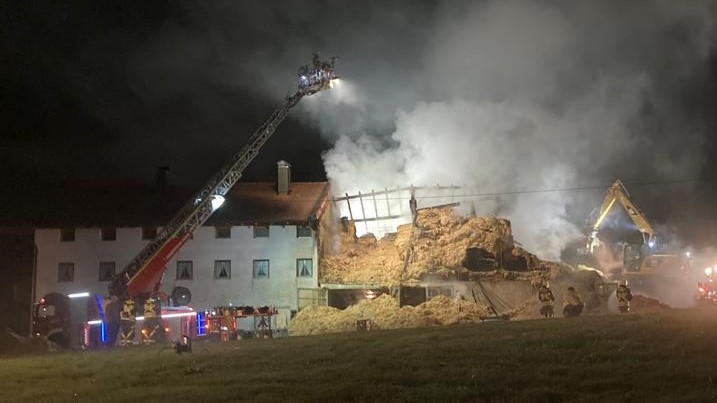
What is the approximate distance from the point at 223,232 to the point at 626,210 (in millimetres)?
29835

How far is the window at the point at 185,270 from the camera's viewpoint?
132 feet

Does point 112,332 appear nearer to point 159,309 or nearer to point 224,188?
point 159,309

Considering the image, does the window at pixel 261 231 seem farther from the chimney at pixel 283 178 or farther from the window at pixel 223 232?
the chimney at pixel 283 178

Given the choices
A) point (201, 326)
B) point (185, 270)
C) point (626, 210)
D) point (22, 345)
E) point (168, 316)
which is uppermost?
point (626, 210)

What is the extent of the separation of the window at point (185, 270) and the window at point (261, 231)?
14.2ft

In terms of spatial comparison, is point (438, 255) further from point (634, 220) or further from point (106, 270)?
point (634, 220)

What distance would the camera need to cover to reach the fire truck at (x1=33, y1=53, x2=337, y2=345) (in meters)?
28.8

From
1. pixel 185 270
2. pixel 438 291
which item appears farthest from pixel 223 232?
pixel 438 291

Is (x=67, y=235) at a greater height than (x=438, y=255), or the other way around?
(x=67, y=235)

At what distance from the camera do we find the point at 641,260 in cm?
4875

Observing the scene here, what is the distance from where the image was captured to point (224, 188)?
107 feet

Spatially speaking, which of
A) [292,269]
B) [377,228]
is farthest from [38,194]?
[377,228]

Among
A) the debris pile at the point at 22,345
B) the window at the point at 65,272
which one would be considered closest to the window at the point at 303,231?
the window at the point at 65,272

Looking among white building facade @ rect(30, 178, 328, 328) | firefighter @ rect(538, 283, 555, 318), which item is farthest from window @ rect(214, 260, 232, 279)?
firefighter @ rect(538, 283, 555, 318)
